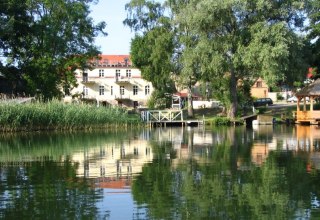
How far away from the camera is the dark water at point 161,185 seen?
400 inches

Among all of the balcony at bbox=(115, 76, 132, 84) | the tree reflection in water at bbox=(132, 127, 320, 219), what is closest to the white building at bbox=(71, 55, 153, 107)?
the balcony at bbox=(115, 76, 132, 84)

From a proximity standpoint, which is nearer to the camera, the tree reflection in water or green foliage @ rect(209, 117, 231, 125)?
the tree reflection in water

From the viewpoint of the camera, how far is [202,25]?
149 feet

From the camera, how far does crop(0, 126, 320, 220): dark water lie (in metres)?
10.2

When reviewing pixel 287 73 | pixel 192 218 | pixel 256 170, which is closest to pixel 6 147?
pixel 256 170

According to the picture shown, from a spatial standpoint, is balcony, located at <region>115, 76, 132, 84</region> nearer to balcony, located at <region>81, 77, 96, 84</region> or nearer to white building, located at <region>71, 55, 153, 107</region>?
white building, located at <region>71, 55, 153, 107</region>

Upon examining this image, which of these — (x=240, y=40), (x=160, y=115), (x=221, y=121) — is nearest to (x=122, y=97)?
(x=160, y=115)

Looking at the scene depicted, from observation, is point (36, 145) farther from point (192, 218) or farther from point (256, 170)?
point (192, 218)

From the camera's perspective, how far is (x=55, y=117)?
124 feet

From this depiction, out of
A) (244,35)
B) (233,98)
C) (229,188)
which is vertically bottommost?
(229,188)

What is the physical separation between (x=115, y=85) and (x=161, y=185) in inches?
2853

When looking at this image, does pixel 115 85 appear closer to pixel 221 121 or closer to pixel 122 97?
pixel 122 97

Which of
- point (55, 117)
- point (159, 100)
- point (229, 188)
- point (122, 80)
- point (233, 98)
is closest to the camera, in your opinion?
point (229, 188)

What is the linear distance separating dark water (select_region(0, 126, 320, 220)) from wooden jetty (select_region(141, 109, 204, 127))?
2895 cm
